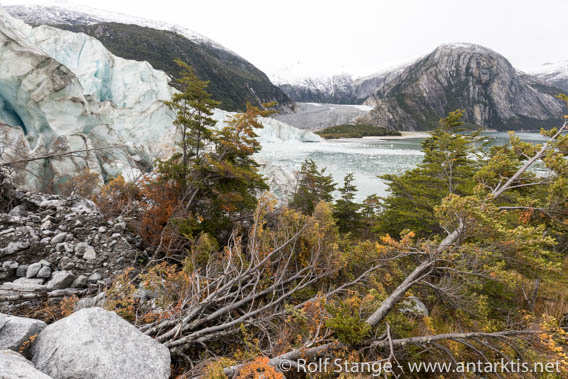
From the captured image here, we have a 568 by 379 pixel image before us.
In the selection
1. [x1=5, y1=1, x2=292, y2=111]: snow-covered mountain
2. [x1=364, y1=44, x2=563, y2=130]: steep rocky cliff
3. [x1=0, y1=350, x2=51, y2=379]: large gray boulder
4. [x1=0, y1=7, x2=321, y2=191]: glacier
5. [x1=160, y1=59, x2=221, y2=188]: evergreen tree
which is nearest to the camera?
[x1=0, y1=350, x2=51, y2=379]: large gray boulder

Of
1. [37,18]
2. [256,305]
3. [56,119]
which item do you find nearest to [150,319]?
[256,305]

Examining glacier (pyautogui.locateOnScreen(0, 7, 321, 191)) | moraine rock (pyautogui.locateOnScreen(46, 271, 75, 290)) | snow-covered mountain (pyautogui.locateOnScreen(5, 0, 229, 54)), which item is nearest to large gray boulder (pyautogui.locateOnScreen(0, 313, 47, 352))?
moraine rock (pyautogui.locateOnScreen(46, 271, 75, 290))

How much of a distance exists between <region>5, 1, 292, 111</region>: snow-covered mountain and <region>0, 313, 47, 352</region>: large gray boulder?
74.9m

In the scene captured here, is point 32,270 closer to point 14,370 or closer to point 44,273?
point 44,273

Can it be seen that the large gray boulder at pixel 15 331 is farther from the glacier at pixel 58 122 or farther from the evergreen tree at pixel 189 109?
the evergreen tree at pixel 189 109

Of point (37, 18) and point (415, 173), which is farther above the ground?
point (37, 18)

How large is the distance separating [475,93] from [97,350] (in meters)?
192

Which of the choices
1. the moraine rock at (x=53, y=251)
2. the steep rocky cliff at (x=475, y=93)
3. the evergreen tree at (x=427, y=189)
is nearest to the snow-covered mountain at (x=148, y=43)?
the evergreen tree at (x=427, y=189)

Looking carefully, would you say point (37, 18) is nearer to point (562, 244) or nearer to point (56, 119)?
point (56, 119)

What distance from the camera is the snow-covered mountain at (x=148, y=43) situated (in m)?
82.8

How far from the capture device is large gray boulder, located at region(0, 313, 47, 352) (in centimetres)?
201

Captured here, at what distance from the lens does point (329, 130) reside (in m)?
95.8

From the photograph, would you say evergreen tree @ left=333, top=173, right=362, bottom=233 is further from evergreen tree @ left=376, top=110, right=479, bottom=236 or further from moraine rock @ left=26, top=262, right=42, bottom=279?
moraine rock @ left=26, top=262, right=42, bottom=279

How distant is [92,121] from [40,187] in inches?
228
